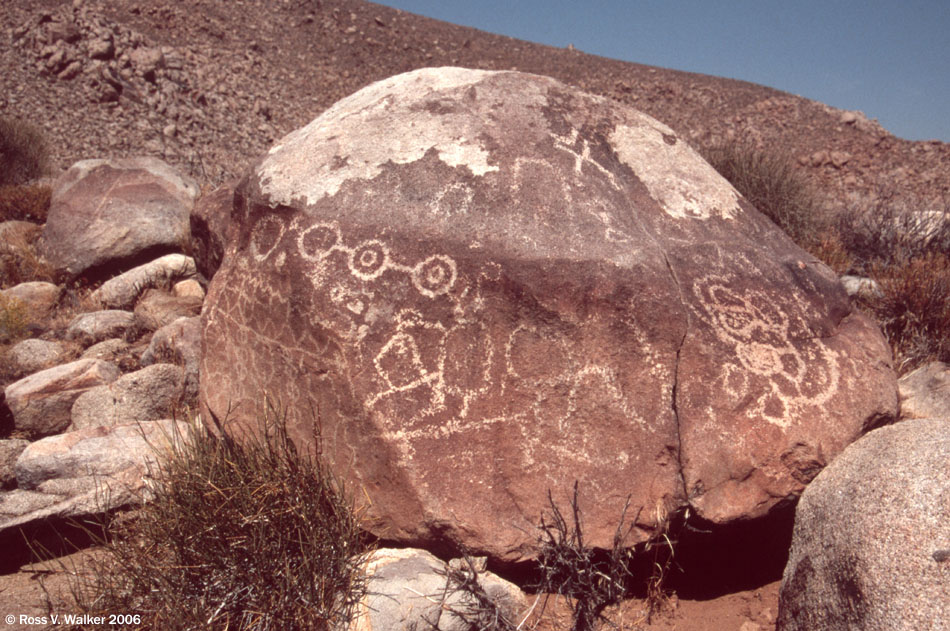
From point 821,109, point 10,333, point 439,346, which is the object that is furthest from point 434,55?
point 439,346

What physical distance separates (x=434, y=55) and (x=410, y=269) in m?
25.1

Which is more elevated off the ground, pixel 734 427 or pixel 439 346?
pixel 439 346

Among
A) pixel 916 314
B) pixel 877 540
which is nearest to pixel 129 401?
pixel 877 540

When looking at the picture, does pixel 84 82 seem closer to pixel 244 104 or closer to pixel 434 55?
pixel 244 104

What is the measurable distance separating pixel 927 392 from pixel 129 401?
3698 millimetres

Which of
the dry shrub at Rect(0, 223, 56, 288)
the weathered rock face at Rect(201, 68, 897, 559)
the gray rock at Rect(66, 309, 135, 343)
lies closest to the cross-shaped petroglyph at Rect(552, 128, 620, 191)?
the weathered rock face at Rect(201, 68, 897, 559)

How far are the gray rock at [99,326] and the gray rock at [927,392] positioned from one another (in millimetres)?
4237

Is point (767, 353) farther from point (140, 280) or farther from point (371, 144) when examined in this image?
point (140, 280)

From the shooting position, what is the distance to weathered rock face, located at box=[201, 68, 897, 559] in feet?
6.77

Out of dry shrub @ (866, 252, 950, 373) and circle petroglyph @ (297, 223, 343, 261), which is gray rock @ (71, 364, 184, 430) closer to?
circle petroglyph @ (297, 223, 343, 261)

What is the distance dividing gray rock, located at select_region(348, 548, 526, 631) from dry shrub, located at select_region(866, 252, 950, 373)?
8.76 ft

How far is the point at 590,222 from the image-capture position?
2.28 m

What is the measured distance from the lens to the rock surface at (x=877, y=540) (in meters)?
1.51

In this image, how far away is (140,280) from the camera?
441 centimetres
